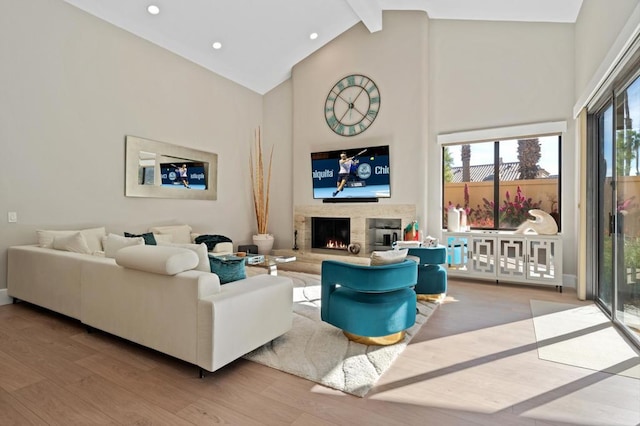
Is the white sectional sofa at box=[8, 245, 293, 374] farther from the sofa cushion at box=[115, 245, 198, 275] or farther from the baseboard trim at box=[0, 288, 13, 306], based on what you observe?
the baseboard trim at box=[0, 288, 13, 306]

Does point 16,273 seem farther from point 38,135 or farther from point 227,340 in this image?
point 227,340

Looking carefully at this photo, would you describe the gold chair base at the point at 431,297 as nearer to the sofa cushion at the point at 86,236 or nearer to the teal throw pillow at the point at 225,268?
the teal throw pillow at the point at 225,268

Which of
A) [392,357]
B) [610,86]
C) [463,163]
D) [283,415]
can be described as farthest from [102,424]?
[463,163]

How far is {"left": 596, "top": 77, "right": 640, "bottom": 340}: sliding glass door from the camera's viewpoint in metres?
2.82

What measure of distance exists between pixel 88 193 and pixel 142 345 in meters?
2.83

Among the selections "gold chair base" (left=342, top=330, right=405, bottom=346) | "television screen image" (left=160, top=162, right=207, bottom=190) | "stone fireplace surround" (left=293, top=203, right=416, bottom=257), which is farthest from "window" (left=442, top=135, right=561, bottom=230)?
"television screen image" (left=160, top=162, right=207, bottom=190)

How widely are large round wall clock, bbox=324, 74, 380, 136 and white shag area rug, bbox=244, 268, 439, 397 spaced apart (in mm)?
3920

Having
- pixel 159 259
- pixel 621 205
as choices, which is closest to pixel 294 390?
pixel 159 259

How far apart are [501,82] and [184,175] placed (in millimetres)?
5319

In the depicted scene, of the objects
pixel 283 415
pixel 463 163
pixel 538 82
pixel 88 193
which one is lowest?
pixel 283 415

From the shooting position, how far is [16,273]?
3.68m

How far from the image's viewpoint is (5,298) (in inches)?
151

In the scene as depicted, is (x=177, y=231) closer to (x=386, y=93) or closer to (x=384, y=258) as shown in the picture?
(x=384, y=258)

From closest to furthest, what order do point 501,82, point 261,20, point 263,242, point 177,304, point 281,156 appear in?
point 177,304 < point 501,82 < point 261,20 < point 263,242 < point 281,156
